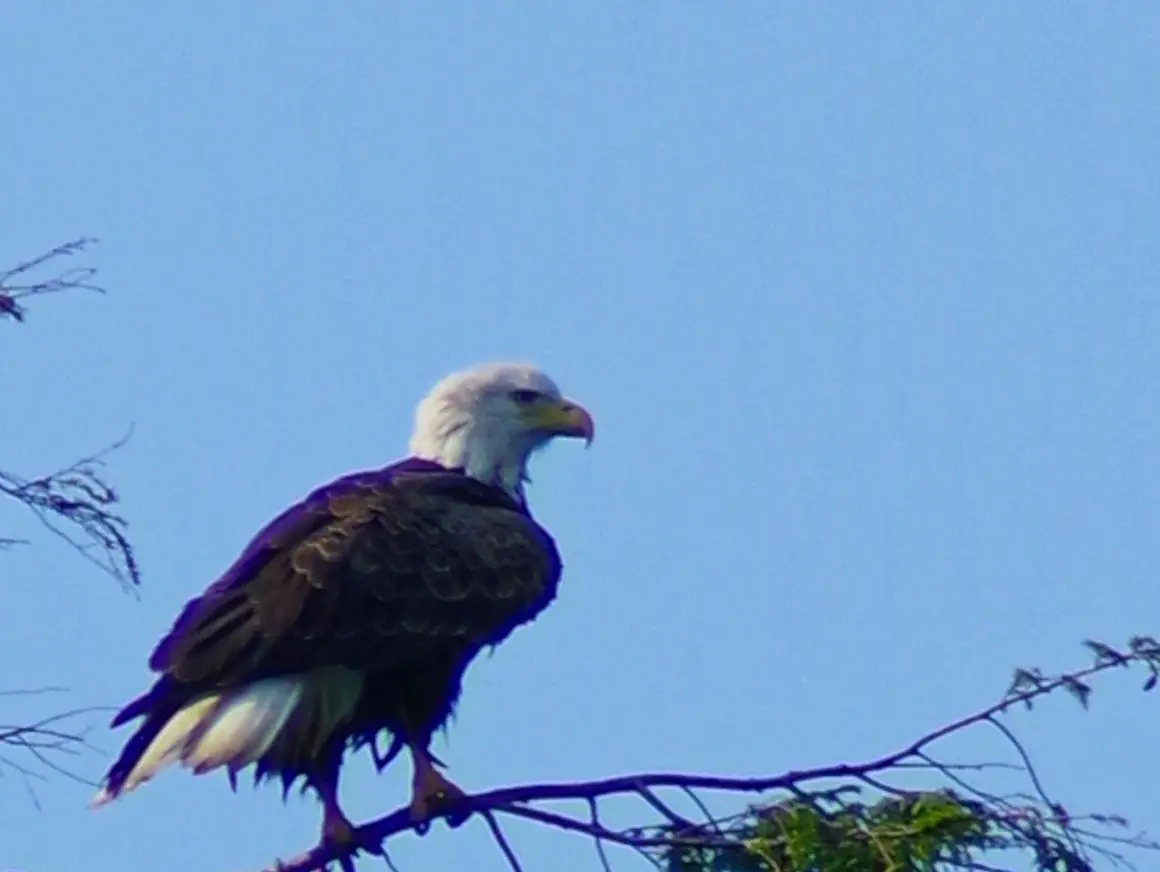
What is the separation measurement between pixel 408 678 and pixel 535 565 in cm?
62

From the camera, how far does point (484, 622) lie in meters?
7.52

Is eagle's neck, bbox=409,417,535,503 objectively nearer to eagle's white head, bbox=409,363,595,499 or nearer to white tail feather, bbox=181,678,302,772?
eagle's white head, bbox=409,363,595,499

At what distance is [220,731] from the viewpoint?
6.69 metres

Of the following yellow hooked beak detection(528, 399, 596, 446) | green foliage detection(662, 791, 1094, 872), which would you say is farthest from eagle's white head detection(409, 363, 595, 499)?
green foliage detection(662, 791, 1094, 872)

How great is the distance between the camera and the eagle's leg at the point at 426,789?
688cm

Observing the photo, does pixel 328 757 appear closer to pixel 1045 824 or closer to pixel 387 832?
pixel 387 832

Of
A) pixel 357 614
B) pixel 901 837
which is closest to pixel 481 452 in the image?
pixel 357 614

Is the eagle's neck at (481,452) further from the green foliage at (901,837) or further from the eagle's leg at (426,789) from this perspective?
the green foliage at (901,837)

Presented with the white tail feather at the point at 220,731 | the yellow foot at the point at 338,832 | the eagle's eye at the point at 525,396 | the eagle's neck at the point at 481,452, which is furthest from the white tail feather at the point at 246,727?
the eagle's eye at the point at 525,396

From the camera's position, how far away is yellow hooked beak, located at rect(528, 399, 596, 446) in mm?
8545

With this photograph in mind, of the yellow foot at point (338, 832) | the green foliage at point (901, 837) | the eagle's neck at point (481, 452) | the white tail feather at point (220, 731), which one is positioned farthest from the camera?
the eagle's neck at point (481, 452)

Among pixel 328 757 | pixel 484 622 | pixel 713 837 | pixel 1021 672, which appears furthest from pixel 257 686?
pixel 1021 672

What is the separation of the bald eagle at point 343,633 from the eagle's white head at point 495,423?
0.86 feet

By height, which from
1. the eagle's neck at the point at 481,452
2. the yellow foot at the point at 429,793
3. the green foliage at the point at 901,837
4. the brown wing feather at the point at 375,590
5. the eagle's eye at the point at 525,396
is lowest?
the green foliage at the point at 901,837
